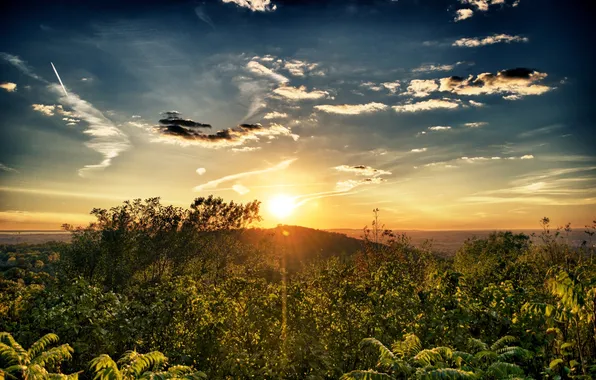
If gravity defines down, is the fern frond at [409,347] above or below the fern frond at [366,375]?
below

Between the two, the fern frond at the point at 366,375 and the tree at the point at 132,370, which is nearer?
the fern frond at the point at 366,375

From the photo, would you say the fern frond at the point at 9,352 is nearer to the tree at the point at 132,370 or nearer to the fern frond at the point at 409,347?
the tree at the point at 132,370

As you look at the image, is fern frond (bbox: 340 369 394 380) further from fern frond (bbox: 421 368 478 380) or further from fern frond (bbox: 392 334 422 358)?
fern frond (bbox: 392 334 422 358)

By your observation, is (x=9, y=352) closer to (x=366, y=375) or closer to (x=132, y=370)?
(x=132, y=370)

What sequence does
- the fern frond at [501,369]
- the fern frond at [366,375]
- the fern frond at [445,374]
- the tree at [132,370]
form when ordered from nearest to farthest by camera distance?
the fern frond at [445,374] < the fern frond at [366,375] < the fern frond at [501,369] < the tree at [132,370]

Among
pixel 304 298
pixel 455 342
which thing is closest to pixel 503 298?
pixel 455 342

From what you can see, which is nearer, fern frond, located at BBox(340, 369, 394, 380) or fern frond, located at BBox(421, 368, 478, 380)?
fern frond, located at BBox(421, 368, 478, 380)

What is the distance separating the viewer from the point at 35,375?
512 cm

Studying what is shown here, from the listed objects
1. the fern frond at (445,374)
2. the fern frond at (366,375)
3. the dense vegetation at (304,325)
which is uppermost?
the fern frond at (445,374)

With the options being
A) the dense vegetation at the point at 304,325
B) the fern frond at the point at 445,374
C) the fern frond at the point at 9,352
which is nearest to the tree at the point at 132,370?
the dense vegetation at the point at 304,325

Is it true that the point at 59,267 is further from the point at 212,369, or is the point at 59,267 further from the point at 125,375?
the point at 125,375

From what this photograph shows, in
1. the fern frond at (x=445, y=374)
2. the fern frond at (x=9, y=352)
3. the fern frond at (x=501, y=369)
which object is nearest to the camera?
the fern frond at (x=445, y=374)

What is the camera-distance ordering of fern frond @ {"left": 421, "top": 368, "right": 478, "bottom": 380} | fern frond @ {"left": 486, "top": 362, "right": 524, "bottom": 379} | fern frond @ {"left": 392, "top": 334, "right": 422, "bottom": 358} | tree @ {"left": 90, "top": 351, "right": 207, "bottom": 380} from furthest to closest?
fern frond @ {"left": 392, "top": 334, "right": 422, "bottom": 358}, tree @ {"left": 90, "top": 351, "right": 207, "bottom": 380}, fern frond @ {"left": 486, "top": 362, "right": 524, "bottom": 379}, fern frond @ {"left": 421, "top": 368, "right": 478, "bottom": 380}

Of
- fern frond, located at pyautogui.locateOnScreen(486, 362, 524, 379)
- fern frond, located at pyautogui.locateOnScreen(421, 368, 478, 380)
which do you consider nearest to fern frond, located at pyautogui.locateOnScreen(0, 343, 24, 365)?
fern frond, located at pyautogui.locateOnScreen(421, 368, 478, 380)
